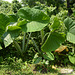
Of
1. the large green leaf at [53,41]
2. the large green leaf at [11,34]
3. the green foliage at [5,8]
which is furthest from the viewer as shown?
the green foliage at [5,8]

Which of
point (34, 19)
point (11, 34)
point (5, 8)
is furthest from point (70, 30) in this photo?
point (5, 8)

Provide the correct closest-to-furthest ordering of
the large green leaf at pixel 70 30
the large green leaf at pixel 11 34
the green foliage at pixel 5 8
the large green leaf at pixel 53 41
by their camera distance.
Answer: the large green leaf at pixel 11 34 → the large green leaf at pixel 53 41 → the large green leaf at pixel 70 30 → the green foliage at pixel 5 8

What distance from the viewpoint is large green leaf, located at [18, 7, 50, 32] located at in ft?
8.57

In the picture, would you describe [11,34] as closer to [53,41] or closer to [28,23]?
[28,23]

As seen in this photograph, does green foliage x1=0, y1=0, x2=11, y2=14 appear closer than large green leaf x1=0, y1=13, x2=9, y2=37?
No

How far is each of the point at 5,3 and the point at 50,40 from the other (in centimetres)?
509

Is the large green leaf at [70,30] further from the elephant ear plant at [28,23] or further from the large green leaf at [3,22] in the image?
the large green leaf at [3,22]

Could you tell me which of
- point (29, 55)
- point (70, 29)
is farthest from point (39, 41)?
point (70, 29)

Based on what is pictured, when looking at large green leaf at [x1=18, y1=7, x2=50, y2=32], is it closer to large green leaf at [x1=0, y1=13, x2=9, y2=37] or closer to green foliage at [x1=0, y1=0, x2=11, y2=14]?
large green leaf at [x1=0, y1=13, x2=9, y2=37]

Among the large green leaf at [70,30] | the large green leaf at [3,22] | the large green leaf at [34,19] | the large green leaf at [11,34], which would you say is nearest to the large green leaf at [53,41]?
the large green leaf at [70,30]

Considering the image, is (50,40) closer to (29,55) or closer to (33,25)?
(33,25)

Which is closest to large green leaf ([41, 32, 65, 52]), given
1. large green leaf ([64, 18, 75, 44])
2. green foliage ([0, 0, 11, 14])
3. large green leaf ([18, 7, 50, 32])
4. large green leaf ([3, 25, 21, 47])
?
large green leaf ([64, 18, 75, 44])

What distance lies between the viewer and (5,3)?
6672 millimetres

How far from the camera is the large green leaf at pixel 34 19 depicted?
261 centimetres
